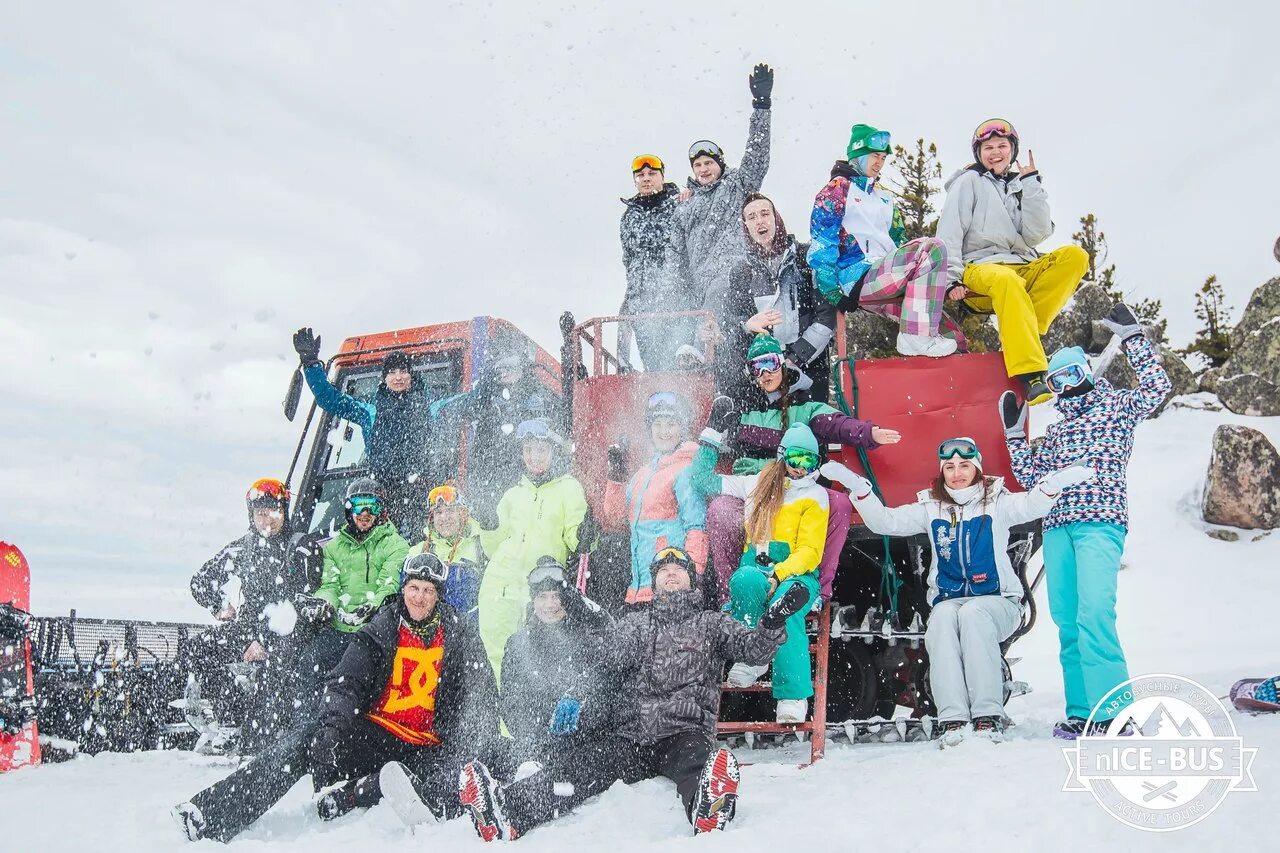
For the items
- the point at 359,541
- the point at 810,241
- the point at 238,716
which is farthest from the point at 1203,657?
the point at 238,716

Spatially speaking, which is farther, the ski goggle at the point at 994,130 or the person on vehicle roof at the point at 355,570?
the ski goggle at the point at 994,130

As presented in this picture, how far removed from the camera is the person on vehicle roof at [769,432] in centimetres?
482

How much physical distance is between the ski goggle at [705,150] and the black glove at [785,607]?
3.43 meters

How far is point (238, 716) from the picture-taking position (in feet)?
20.3

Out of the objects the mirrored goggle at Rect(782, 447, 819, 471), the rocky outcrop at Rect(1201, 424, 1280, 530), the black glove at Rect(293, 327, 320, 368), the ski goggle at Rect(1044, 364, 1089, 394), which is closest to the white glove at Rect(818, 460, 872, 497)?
the mirrored goggle at Rect(782, 447, 819, 471)

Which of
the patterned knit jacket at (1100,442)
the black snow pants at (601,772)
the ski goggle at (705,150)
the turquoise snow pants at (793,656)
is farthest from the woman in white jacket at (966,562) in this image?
the ski goggle at (705,150)

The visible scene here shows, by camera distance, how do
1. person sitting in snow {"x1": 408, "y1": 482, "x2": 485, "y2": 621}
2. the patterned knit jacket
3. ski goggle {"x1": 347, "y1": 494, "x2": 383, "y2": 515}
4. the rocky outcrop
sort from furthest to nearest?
the rocky outcrop, ski goggle {"x1": 347, "y1": 494, "x2": 383, "y2": 515}, person sitting in snow {"x1": 408, "y1": 482, "x2": 485, "y2": 621}, the patterned knit jacket

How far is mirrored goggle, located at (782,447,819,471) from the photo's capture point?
477 centimetres

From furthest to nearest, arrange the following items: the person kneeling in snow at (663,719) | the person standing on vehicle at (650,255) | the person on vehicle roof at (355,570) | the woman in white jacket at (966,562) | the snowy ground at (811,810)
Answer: the person standing on vehicle at (650,255), the person on vehicle roof at (355,570), the woman in white jacket at (966,562), the person kneeling in snow at (663,719), the snowy ground at (811,810)

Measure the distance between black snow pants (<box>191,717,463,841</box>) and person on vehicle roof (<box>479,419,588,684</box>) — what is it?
2.57 ft

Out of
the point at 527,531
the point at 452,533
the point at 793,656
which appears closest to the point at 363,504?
the point at 452,533

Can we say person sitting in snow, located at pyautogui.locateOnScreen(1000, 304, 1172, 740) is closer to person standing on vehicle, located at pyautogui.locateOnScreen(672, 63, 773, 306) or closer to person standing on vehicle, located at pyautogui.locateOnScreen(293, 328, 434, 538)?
person standing on vehicle, located at pyautogui.locateOnScreen(672, 63, 773, 306)

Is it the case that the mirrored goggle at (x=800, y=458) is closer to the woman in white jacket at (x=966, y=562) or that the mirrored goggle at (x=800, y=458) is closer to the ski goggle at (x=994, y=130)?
the woman in white jacket at (x=966, y=562)

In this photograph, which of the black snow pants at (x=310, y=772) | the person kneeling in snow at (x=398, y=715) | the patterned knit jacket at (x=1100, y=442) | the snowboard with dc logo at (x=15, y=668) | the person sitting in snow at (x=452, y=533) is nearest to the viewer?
the black snow pants at (x=310, y=772)
